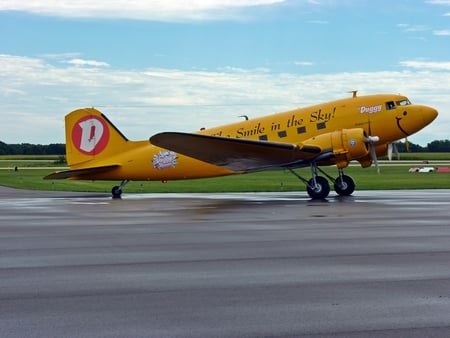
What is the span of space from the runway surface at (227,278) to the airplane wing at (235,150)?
29.7ft

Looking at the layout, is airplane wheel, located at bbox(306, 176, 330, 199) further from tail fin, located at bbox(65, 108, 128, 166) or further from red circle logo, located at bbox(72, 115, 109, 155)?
red circle logo, located at bbox(72, 115, 109, 155)

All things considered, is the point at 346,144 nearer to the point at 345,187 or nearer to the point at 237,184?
the point at 345,187

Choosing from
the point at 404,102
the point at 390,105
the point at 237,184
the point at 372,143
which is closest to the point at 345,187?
the point at 372,143

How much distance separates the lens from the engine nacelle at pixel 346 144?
28766 mm

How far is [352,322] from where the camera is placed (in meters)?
7.18

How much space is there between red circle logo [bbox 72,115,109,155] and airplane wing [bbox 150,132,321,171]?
574 centimetres

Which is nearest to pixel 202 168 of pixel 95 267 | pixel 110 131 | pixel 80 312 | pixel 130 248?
pixel 110 131

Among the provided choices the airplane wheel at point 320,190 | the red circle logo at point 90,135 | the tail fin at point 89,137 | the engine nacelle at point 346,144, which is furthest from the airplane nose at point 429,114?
the red circle logo at point 90,135

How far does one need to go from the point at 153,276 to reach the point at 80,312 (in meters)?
2.36

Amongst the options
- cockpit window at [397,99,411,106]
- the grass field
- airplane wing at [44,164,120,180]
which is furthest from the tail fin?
cockpit window at [397,99,411,106]

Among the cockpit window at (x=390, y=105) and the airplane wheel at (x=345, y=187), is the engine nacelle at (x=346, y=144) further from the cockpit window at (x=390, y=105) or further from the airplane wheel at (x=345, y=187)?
the airplane wheel at (x=345, y=187)

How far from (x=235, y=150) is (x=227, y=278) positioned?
19.3m

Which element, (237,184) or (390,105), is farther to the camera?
(237,184)

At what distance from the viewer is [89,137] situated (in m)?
34.1
